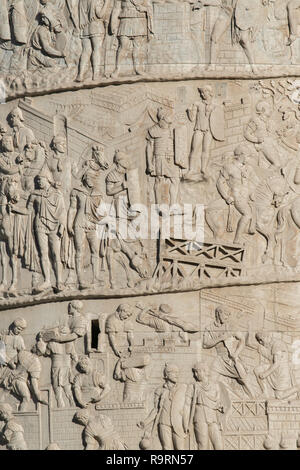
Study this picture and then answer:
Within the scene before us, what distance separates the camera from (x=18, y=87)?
2250cm

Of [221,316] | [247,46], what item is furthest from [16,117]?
[221,316]

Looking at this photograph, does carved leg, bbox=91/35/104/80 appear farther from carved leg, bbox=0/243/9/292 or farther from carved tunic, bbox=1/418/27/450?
carved tunic, bbox=1/418/27/450

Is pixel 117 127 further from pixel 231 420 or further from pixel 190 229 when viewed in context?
pixel 231 420

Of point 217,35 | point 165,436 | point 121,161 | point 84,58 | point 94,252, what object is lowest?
point 165,436

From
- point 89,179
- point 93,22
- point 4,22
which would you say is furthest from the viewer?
point 4,22

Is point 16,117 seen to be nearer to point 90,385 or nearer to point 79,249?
point 79,249

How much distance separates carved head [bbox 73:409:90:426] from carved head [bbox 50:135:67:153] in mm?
2438

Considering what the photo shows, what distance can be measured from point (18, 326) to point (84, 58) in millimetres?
2569

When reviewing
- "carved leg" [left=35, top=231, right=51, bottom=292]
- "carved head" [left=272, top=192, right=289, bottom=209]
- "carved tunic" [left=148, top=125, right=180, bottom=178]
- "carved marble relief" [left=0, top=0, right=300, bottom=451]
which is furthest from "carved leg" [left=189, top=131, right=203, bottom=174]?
"carved leg" [left=35, top=231, right=51, bottom=292]

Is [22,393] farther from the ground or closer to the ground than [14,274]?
closer to the ground

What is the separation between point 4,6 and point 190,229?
2894 millimetres

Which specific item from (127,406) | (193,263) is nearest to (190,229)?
(193,263)

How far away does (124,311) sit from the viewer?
71.8 ft

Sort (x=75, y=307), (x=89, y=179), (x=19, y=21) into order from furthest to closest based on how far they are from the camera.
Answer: (x=19, y=21), (x=89, y=179), (x=75, y=307)
